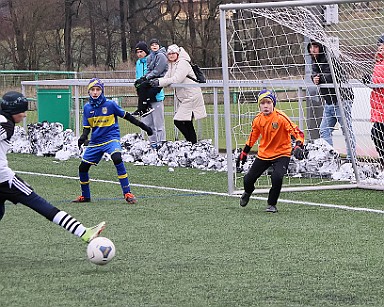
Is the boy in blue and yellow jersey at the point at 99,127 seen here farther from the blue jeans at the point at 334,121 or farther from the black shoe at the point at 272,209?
the blue jeans at the point at 334,121

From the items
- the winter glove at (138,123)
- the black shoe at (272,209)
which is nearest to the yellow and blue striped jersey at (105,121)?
the winter glove at (138,123)

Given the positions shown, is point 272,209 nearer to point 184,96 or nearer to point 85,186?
point 85,186

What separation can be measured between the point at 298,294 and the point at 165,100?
1100cm

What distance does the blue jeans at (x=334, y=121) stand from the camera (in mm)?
12281

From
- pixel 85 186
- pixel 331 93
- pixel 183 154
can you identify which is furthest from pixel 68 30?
pixel 85 186

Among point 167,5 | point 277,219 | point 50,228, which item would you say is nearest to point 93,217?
point 50,228

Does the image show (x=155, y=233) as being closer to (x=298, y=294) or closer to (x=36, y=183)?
(x=298, y=294)

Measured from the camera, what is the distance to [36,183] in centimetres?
1321

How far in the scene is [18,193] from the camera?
24.2 feet

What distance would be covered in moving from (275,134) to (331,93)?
8.66 feet

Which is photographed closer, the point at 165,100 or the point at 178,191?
the point at 178,191

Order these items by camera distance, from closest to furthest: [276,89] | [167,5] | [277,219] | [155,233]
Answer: [155,233] → [277,219] → [276,89] → [167,5]

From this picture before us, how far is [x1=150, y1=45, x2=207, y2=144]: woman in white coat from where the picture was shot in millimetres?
15375

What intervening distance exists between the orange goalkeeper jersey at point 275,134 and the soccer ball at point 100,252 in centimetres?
361
